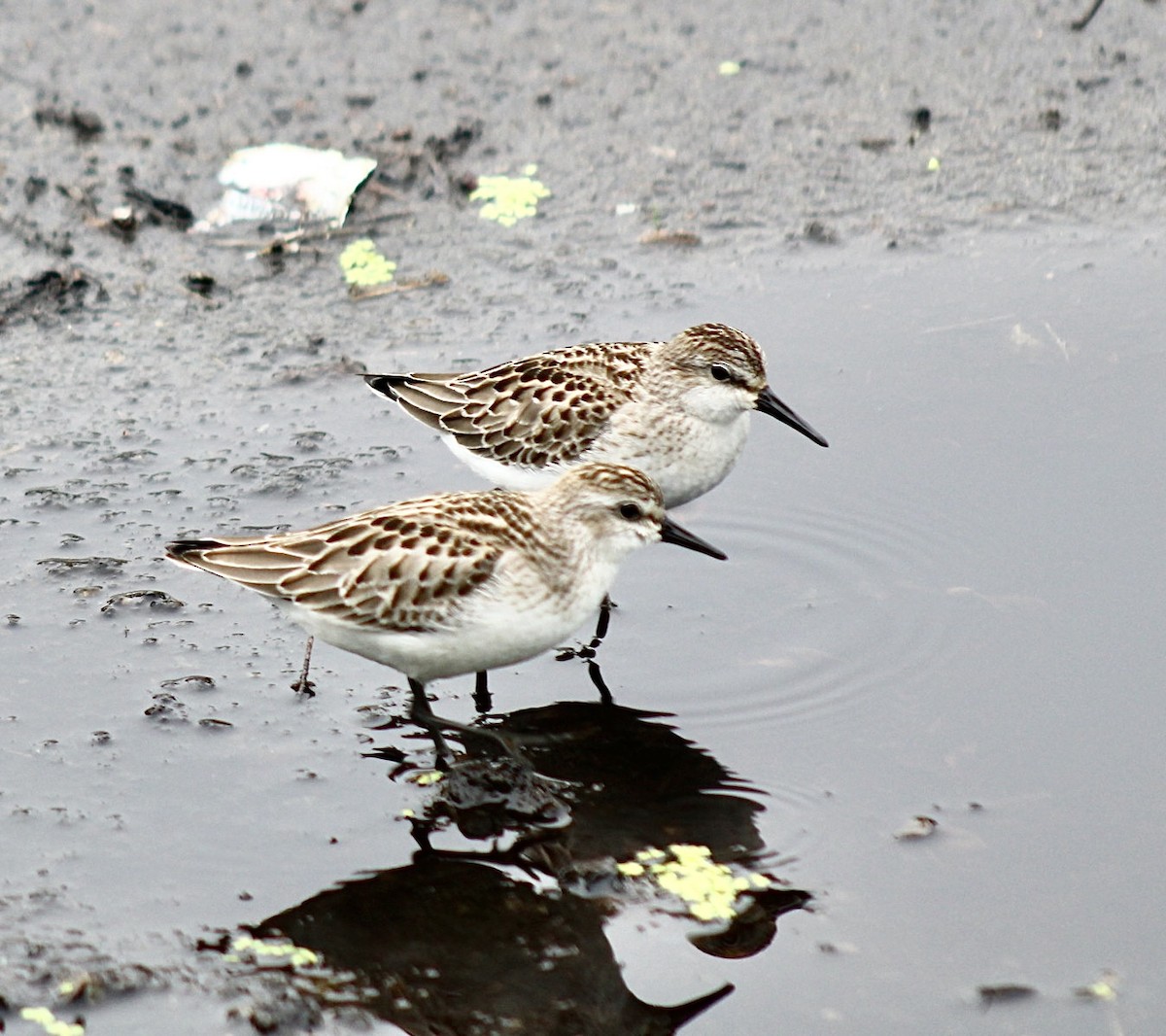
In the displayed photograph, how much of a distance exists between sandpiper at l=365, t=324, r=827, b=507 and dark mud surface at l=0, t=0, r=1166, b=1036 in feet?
1.48

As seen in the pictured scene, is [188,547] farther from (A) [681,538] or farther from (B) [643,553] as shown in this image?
(B) [643,553]

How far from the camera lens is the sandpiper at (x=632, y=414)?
27.1ft

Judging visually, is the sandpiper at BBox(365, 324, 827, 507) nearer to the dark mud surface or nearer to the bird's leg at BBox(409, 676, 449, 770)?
the dark mud surface

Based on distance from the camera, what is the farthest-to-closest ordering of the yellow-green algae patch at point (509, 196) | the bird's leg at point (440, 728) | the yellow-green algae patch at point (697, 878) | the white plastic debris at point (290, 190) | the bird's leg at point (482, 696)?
the yellow-green algae patch at point (509, 196) → the white plastic debris at point (290, 190) → the bird's leg at point (482, 696) → the bird's leg at point (440, 728) → the yellow-green algae patch at point (697, 878)

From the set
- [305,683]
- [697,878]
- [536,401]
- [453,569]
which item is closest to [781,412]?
[536,401]

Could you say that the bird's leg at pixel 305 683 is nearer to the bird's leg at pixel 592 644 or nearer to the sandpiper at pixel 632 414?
the bird's leg at pixel 592 644

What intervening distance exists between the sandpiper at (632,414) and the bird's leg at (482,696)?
4.82 feet

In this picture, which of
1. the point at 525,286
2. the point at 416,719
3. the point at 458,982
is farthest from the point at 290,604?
the point at 525,286

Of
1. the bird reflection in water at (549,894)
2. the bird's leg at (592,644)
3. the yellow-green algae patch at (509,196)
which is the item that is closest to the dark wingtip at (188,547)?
the bird reflection in water at (549,894)

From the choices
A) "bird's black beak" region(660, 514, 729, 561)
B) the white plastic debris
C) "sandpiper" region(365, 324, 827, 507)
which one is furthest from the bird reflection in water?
the white plastic debris

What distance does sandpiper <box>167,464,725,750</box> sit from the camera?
6715 millimetres

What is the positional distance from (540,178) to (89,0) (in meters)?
4.50

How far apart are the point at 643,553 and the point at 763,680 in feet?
4.46

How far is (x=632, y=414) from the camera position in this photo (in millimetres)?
8312
